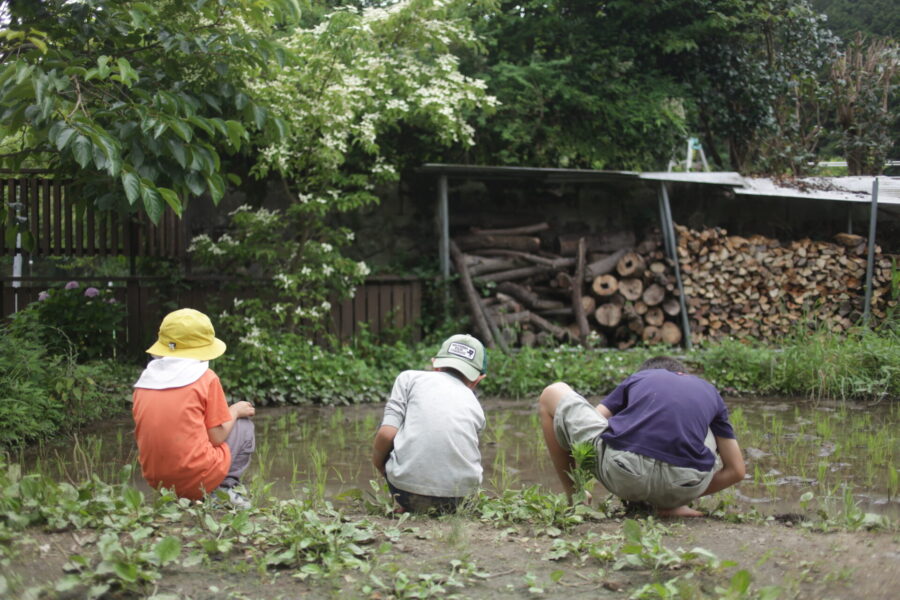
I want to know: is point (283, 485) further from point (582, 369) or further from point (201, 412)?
point (582, 369)

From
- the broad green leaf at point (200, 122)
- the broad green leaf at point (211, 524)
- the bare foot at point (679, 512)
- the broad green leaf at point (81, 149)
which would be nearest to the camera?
the broad green leaf at point (211, 524)

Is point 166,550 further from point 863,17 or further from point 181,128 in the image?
point 863,17

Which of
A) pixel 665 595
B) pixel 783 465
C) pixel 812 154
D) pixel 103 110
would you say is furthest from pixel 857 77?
pixel 665 595

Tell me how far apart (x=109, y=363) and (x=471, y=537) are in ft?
19.3

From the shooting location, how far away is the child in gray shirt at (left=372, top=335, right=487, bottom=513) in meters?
3.66

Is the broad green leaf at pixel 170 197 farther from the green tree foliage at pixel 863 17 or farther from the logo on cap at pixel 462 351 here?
the green tree foliage at pixel 863 17

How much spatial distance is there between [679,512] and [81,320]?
6.60 metres

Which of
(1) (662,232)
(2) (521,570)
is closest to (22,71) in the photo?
(2) (521,570)

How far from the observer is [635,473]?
360 centimetres

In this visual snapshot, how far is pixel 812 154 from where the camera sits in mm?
12023

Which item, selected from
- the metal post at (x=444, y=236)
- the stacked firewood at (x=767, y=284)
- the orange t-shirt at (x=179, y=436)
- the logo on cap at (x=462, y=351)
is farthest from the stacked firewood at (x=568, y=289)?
the orange t-shirt at (x=179, y=436)

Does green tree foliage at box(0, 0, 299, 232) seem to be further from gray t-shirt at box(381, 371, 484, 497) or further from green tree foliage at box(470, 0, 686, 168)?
green tree foliage at box(470, 0, 686, 168)

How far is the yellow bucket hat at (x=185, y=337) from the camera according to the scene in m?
3.67

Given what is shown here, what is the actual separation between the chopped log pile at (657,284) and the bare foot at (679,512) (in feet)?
19.5
